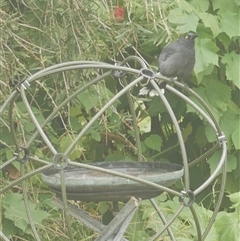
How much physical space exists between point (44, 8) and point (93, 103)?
1.07ft

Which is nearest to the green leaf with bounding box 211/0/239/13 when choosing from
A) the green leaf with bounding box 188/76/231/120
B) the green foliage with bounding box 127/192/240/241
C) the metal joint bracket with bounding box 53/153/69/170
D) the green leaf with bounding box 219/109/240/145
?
the green leaf with bounding box 188/76/231/120

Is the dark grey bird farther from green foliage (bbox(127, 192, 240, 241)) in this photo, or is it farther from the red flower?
green foliage (bbox(127, 192, 240, 241))

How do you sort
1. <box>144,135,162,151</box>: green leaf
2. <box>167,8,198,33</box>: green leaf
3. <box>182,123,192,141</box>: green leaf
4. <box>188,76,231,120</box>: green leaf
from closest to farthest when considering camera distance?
<box>167,8,198,33</box>: green leaf
<box>188,76,231,120</box>: green leaf
<box>144,135,162,151</box>: green leaf
<box>182,123,192,141</box>: green leaf

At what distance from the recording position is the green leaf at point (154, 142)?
274cm

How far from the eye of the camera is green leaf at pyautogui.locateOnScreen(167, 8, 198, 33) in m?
2.20

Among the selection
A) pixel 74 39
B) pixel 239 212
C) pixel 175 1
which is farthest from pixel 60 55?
pixel 239 212

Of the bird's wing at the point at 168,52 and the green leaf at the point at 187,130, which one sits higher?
the bird's wing at the point at 168,52

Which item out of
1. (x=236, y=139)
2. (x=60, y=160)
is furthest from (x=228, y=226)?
(x=60, y=160)

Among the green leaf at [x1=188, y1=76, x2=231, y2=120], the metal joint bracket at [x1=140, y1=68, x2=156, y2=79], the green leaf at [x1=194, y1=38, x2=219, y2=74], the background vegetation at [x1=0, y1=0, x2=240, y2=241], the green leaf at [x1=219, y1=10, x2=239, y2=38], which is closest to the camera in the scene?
the metal joint bracket at [x1=140, y1=68, x2=156, y2=79]

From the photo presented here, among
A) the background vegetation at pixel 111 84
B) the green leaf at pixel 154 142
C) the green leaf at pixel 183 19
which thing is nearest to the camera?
the background vegetation at pixel 111 84

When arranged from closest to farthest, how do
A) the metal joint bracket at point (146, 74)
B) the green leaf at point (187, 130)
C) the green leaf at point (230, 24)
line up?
1. the metal joint bracket at point (146, 74)
2. the green leaf at point (230, 24)
3. the green leaf at point (187, 130)

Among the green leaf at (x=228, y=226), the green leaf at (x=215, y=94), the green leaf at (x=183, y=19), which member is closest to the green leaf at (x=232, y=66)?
the green leaf at (x=215, y=94)

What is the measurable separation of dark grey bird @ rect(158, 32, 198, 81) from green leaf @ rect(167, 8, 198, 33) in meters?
0.09

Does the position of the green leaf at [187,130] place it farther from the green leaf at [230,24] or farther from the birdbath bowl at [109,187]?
the birdbath bowl at [109,187]
